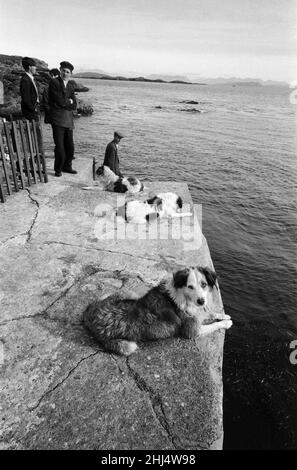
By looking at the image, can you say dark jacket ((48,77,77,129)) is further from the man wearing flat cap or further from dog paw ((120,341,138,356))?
dog paw ((120,341,138,356))

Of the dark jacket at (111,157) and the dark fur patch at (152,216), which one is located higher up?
the dark jacket at (111,157)

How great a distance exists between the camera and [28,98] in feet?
29.6

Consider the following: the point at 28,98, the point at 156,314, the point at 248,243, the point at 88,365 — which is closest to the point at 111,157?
the point at 28,98

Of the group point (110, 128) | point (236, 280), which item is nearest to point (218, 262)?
point (236, 280)

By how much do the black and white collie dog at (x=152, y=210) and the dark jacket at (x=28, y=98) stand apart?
420cm

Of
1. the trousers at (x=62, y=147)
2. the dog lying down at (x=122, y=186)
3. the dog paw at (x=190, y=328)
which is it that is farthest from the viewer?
the dog lying down at (x=122, y=186)

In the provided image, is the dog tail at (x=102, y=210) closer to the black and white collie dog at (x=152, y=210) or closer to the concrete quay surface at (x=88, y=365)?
the black and white collie dog at (x=152, y=210)

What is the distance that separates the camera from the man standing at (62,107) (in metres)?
8.57

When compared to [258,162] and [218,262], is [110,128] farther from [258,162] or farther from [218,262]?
[218,262]

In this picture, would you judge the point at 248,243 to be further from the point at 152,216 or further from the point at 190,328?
the point at 190,328

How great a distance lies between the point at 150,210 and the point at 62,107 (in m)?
4.02

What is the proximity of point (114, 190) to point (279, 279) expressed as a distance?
5.24 meters

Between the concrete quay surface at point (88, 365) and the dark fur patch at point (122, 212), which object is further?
the dark fur patch at point (122, 212)

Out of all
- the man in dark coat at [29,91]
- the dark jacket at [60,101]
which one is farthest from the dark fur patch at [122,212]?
the man in dark coat at [29,91]
